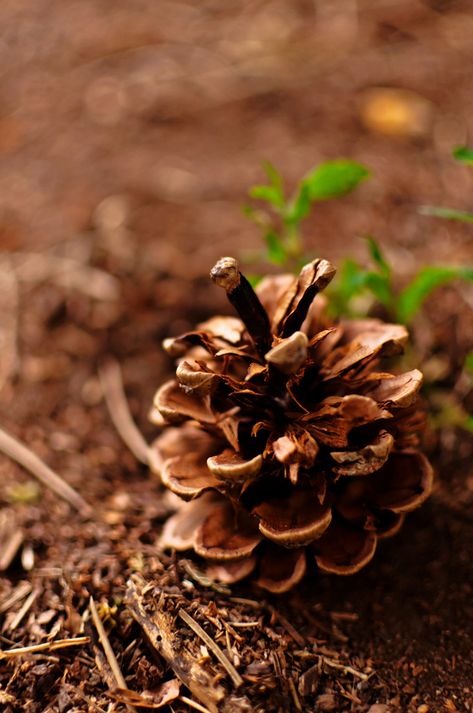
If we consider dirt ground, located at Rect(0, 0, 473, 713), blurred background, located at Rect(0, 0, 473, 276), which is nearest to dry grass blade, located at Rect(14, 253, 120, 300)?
dirt ground, located at Rect(0, 0, 473, 713)

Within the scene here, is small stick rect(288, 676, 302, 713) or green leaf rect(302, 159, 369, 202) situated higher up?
green leaf rect(302, 159, 369, 202)

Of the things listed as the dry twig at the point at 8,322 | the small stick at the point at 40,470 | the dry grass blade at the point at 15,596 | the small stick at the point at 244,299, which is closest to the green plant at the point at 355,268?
the small stick at the point at 244,299

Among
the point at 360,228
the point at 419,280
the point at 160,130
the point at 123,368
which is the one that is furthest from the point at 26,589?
the point at 160,130

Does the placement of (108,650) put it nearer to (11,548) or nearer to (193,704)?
(193,704)

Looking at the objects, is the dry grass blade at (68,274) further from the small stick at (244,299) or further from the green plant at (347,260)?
the small stick at (244,299)

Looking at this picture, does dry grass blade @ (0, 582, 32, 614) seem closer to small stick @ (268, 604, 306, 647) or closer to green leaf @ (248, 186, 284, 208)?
small stick @ (268, 604, 306, 647)

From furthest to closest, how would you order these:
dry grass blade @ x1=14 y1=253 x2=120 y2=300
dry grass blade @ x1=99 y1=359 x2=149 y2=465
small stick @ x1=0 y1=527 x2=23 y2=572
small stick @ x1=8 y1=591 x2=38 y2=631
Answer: dry grass blade @ x1=14 y1=253 x2=120 y2=300
dry grass blade @ x1=99 y1=359 x2=149 y2=465
small stick @ x1=0 y1=527 x2=23 y2=572
small stick @ x1=8 y1=591 x2=38 y2=631
